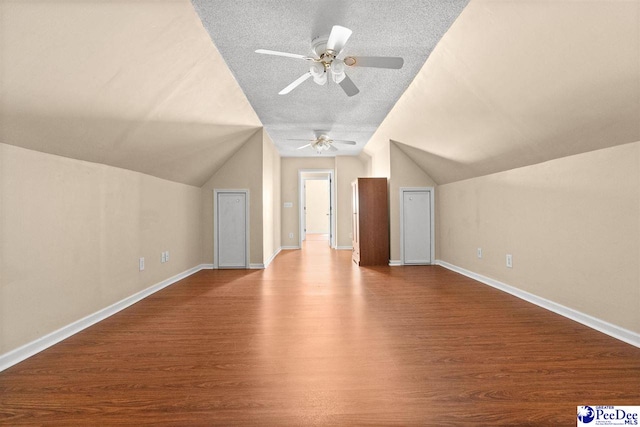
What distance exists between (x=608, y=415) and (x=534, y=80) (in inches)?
86.3

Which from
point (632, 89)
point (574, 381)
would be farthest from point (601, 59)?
point (574, 381)

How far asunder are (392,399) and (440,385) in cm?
32

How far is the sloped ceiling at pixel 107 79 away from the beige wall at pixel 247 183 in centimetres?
161

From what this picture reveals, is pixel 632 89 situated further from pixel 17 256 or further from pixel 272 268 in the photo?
pixel 272 268

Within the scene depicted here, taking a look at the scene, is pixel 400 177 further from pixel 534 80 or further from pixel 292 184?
pixel 292 184

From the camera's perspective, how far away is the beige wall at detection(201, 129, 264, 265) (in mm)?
5035

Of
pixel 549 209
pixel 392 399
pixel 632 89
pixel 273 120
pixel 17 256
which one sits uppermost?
pixel 273 120

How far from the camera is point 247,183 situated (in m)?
5.05

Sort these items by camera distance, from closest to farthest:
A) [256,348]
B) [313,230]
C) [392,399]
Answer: [392,399] → [256,348] → [313,230]

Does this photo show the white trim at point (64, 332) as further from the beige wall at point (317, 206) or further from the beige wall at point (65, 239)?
the beige wall at point (317, 206)

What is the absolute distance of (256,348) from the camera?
6.74 ft

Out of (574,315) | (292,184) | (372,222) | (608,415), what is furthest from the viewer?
(292,184)

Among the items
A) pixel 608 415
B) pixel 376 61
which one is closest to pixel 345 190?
pixel 376 61

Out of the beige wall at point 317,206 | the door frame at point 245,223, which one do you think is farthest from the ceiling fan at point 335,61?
the beige wall at point 317,206
